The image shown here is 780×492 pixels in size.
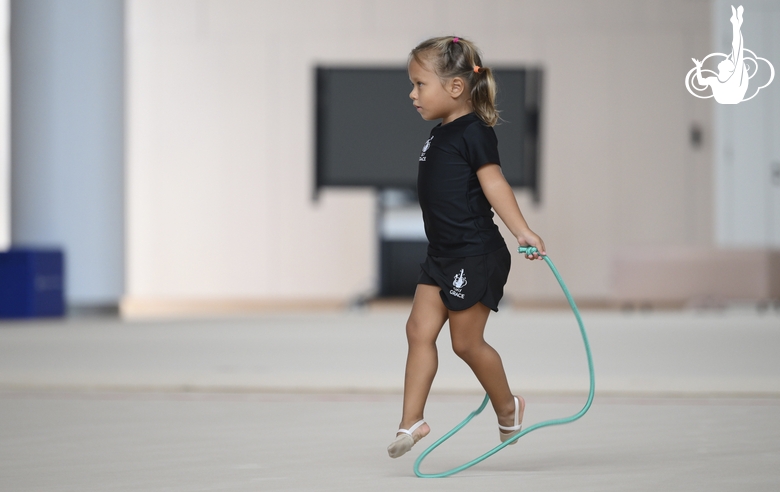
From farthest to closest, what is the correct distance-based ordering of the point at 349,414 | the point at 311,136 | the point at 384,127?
the point at 311,136, the point at 384,127, the point at 349,414

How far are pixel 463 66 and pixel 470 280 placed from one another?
44 centimetres

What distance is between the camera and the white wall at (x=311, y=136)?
10773 millimetres

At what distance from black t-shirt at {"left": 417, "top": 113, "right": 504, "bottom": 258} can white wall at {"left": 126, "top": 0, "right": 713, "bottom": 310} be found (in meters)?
8.74

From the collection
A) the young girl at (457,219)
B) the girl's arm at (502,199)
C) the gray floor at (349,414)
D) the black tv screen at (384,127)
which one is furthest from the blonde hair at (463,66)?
the black tv screen at (384,127)

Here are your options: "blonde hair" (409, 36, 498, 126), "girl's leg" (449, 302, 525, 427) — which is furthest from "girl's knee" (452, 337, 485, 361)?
"blonde hair" (409, 36, 498, 126)

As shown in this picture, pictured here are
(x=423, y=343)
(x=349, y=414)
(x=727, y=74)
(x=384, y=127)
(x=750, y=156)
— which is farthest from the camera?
(x=750, y=156)

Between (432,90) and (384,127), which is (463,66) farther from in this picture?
(384,127)

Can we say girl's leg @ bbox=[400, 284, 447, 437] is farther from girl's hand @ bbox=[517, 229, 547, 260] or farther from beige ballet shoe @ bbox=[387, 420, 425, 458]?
girl's hand @ bbox=[517, 229, 547, 260]

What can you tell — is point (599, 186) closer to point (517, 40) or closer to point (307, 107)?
point (517, 40)

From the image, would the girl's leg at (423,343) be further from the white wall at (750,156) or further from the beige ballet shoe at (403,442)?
the white wall at (750,156)

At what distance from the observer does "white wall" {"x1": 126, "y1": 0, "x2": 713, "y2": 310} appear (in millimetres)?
10773

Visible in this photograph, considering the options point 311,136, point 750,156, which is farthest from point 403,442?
point 750,156

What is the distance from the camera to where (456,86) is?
84.0 inches

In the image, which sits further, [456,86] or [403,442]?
[456,86]
